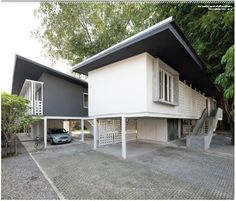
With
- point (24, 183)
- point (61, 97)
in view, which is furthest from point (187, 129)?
point (24, 183)

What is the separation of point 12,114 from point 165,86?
8762mm

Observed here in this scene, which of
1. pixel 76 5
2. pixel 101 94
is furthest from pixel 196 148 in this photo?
pixel 76 5

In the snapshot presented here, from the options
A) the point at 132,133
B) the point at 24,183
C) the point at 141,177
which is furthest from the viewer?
the point at 132,133

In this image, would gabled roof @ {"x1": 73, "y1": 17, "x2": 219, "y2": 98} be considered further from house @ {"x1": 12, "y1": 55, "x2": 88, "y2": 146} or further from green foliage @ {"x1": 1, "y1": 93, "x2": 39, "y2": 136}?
green foliage @ {"x1": 1, "y1": 93, "x2": 39, "y2": 136}

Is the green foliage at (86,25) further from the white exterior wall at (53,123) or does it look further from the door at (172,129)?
the door at (172,129)

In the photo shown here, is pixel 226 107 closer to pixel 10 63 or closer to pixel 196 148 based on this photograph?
pixel 196 148

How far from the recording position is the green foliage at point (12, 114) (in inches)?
385

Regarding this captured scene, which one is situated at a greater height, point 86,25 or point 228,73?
point 86,25

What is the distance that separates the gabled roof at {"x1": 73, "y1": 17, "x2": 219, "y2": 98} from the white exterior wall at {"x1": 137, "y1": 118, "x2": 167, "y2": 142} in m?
4.74

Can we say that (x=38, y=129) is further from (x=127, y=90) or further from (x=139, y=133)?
(x=127, y=90)

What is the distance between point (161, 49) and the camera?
9.05 m

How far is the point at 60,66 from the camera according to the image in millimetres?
27453

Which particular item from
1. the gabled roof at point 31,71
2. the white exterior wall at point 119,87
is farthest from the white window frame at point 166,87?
the gabled roof at point 31,71

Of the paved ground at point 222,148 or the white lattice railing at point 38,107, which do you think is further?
the white lattice railing at point 38,107
